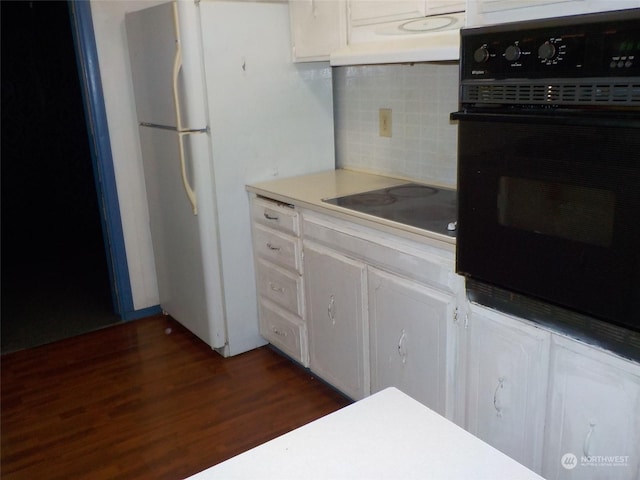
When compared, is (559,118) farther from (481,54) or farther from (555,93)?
(481,54)

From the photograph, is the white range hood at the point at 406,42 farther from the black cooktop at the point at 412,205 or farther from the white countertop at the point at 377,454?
the white countertop at the point at 377,454

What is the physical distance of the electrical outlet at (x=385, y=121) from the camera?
2812mm

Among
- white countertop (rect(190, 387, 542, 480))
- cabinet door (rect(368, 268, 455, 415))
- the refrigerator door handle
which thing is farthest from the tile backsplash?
white countertop (rect(190, 387, 542, 480))

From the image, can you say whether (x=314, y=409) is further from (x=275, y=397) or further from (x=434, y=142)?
(x=434, y=142)

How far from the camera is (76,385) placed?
285 cm

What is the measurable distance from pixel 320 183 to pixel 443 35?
1.05 m

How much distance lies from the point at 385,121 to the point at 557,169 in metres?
1.55

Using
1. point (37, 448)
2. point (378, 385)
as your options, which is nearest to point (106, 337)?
point (37, 448)

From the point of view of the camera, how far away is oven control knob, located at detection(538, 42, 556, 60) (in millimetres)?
1296

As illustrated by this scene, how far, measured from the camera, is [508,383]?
1.75 metres

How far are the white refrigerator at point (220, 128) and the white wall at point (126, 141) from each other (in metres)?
0.13

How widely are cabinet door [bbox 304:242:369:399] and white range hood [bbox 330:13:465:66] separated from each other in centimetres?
77

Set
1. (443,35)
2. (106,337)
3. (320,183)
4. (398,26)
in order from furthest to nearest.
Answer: (106,337) < (320,183) < (398,26) < (443,35)

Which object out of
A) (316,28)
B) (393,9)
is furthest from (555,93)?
(316,28)
